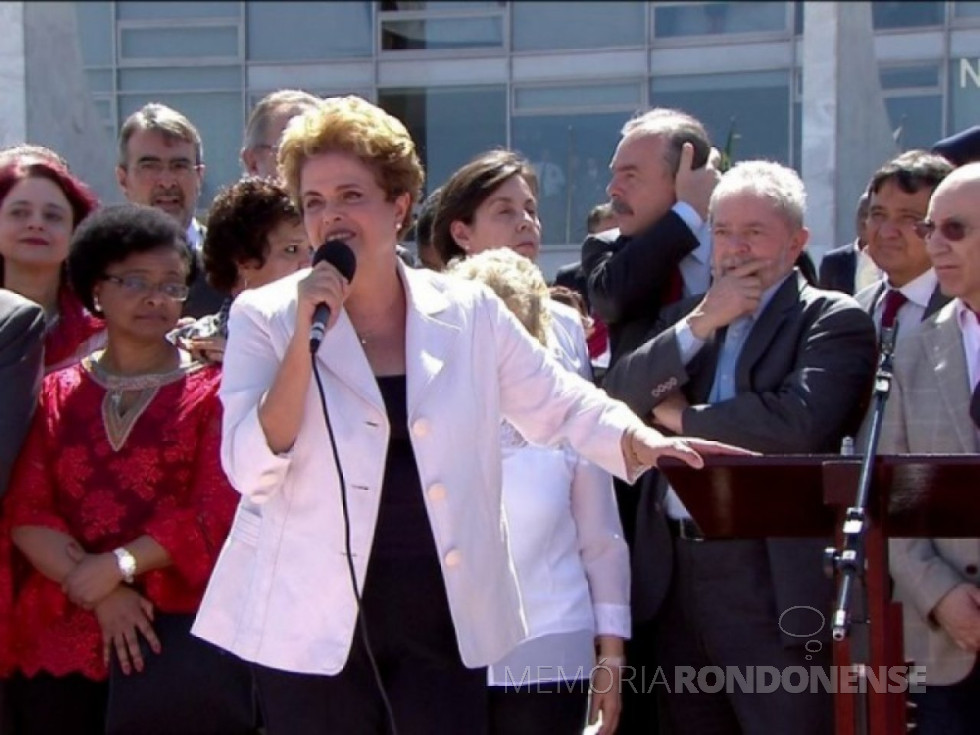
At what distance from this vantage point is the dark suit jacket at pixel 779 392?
4387mm

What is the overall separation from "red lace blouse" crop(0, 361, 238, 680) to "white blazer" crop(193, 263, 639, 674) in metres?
0.95

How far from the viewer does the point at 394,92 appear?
14711mm

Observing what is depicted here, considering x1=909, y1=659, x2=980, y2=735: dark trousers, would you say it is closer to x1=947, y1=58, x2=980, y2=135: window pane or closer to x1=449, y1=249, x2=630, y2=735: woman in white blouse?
x1=449, y1=249, x2=630, y2=735: woman in white blouse

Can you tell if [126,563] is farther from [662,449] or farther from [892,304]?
[892,304]

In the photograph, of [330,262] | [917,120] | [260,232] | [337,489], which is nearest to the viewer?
[330,262]

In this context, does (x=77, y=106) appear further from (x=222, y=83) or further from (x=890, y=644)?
(x=890, y=644)

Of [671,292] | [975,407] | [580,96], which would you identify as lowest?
[975,407]

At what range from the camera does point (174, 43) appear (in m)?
Result: 16.2

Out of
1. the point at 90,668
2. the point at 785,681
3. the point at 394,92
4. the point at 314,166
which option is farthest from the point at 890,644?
the point at 394,92

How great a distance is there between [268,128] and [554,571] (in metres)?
2.37

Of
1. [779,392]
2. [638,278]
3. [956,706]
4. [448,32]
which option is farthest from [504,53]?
[956,706]

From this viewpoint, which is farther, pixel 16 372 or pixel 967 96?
pixel 967 96

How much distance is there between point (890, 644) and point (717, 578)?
121 cm

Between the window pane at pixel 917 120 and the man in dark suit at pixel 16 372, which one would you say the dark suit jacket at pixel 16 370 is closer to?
the man in dark suit at pixel 16 372
